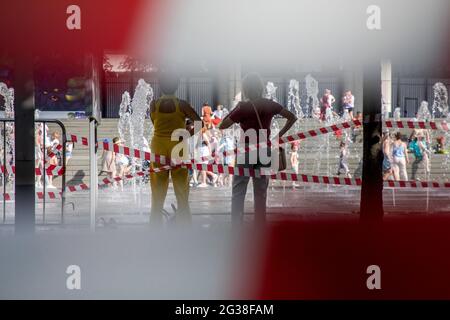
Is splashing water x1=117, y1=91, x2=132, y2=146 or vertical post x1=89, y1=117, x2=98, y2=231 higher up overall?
splashing water x1=117, y1=91, x2=132, y2=146

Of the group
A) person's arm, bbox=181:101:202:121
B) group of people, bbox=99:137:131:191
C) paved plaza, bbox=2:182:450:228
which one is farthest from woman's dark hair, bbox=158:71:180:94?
group of people, bbox=99:137:131:191

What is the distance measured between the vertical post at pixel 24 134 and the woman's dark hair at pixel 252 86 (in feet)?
7.57

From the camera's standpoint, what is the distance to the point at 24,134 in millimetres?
6590

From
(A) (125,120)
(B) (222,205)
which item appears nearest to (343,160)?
(B) (222,205)

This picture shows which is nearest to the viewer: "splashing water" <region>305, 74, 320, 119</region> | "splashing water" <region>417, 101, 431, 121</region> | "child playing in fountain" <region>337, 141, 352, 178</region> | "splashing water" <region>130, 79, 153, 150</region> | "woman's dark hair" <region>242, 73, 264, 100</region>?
"woman's dark hair" <region>242, 73, 264, 100</region>

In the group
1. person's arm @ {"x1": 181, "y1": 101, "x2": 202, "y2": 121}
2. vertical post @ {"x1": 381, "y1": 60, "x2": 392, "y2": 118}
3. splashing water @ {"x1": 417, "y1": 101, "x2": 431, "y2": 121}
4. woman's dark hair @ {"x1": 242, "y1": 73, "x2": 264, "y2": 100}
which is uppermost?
vertical post @ {"x1": 381, "y1": 60, "x2": 392, "y2": 118}

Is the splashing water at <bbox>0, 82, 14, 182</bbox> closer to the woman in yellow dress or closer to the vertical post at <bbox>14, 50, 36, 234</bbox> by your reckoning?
the woman in yellow dress

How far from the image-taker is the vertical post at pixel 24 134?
6.52 meters

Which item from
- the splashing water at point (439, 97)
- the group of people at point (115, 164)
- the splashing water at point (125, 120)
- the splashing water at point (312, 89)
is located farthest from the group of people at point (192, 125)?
the splashing water at point (439, 97)

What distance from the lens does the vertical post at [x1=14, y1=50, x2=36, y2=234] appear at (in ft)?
21.4

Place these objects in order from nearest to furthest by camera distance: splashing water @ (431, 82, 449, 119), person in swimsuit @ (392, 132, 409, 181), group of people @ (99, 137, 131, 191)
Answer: group of people @ (99, 137, 131, 191), person in swimsuit @ (392, 132, 409, 181), splashing water @ (431, 82, 449, 119)

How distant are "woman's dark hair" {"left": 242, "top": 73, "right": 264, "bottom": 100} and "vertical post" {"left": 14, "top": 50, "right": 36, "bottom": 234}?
2308 millimetres

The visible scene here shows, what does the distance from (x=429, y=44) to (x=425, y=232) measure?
28395 mm

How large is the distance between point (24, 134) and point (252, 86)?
2449 mm
